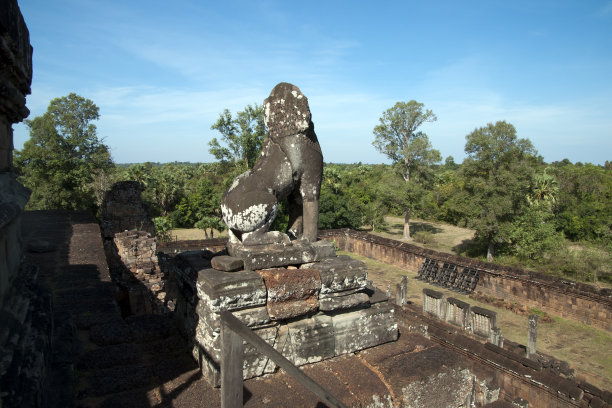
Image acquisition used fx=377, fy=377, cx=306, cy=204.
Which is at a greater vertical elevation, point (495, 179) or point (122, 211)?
point (495, 179)

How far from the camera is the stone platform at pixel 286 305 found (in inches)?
101

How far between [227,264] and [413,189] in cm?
2315

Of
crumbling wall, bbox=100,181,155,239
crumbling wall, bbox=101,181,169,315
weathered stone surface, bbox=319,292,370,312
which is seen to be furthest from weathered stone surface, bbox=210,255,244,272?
crumbling wall, bbox=100,181,155,239

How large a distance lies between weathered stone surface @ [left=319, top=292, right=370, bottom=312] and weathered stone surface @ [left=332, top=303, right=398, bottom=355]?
0.40 feet

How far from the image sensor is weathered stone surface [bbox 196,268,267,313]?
2496mm

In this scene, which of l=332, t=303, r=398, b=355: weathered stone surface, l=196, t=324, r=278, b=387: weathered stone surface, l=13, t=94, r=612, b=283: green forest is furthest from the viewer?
l=13, t=94, r=612, b=283: green forest

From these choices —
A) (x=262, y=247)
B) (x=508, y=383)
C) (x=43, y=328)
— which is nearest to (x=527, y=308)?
(x=508, y=383)

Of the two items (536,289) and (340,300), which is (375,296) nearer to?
(340,300)

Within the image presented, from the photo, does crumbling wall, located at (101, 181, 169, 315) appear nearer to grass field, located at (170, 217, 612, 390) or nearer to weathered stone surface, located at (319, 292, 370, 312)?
weathered stone surface, located at (319, 292, 370, 312)

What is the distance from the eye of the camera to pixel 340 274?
291 cm

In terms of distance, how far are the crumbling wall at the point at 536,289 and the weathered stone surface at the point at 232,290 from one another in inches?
504

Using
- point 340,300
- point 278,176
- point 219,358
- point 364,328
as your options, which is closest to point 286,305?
point 340,300

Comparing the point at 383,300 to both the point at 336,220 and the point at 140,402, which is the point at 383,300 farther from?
the point at 336,220

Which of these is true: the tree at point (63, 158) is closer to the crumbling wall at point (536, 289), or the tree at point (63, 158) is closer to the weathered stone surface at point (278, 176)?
the crumbling wall at point (536, 289)
